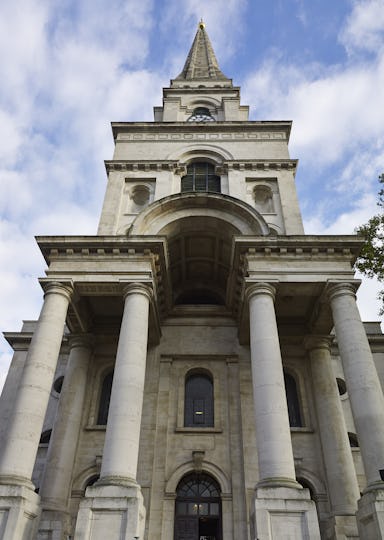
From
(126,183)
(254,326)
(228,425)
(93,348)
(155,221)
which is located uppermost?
(126,183)

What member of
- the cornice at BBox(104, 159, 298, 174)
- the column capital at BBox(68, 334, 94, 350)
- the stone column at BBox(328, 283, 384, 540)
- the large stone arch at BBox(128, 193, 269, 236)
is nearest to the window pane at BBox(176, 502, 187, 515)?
the stone column at BBox(328, 283, 384, 540)

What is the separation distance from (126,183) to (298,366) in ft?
43.0

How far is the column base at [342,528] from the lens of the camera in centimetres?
1561

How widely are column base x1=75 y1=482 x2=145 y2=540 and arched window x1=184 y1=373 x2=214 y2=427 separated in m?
7.06

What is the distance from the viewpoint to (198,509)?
59.8 ft

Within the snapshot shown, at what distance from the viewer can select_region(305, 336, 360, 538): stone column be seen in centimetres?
1709

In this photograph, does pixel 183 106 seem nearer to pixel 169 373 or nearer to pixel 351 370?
pixel 169 373

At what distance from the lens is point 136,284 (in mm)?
18578

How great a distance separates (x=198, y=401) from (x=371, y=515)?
9365 millimetres

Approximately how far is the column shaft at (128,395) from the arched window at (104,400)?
17.7 feet

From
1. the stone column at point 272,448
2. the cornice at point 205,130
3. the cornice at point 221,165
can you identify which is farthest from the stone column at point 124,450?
the cornice at point 205,130

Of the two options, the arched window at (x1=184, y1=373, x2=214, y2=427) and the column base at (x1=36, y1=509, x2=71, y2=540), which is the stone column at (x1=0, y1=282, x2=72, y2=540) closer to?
the column base at (x1=36, y1=509, x2=71, y2=540)

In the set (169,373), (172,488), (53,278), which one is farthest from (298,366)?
(53,278)

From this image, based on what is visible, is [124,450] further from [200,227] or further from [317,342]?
[200,227]
